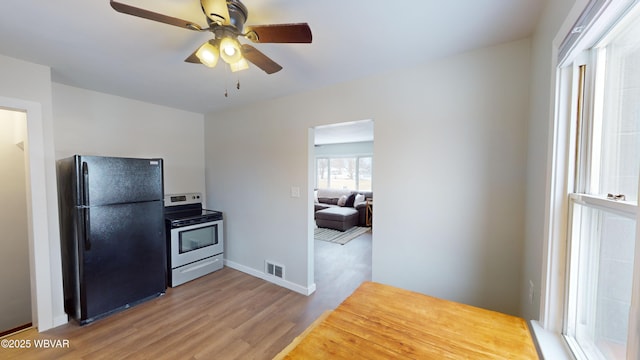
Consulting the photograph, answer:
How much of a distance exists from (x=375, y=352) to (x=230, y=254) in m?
3.17

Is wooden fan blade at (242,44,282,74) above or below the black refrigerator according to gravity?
above

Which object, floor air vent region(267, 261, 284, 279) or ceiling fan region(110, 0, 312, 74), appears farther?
floor air vent region(267, 261, 284, 279)

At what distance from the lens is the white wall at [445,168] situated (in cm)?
172

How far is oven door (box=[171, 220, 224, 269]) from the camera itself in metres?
2.99

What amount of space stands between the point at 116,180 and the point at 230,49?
2041 mm

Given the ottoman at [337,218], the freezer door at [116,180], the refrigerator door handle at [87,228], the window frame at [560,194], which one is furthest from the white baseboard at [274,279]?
the ottoman at [337,218]

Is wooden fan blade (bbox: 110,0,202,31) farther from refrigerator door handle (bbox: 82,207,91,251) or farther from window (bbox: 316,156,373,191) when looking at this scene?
window (bbox: 316,156,373,191)

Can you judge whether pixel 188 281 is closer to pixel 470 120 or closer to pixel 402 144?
pixel 402 144

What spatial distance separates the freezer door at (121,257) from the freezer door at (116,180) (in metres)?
0.09

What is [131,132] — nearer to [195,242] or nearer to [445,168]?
[195,242]

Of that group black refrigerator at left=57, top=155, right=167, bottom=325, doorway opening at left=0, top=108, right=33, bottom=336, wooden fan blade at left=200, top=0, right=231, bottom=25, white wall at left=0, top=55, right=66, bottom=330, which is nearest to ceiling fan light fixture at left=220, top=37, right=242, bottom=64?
wooden fan blade at left=200, top=0, right=231, bottom=25

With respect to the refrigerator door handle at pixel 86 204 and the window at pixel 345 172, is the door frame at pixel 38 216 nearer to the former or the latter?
the refrigerator door handle at pixel 86 204

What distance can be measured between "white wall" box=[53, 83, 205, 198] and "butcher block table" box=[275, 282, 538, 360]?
330cm

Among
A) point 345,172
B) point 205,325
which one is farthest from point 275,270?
point 345,172
